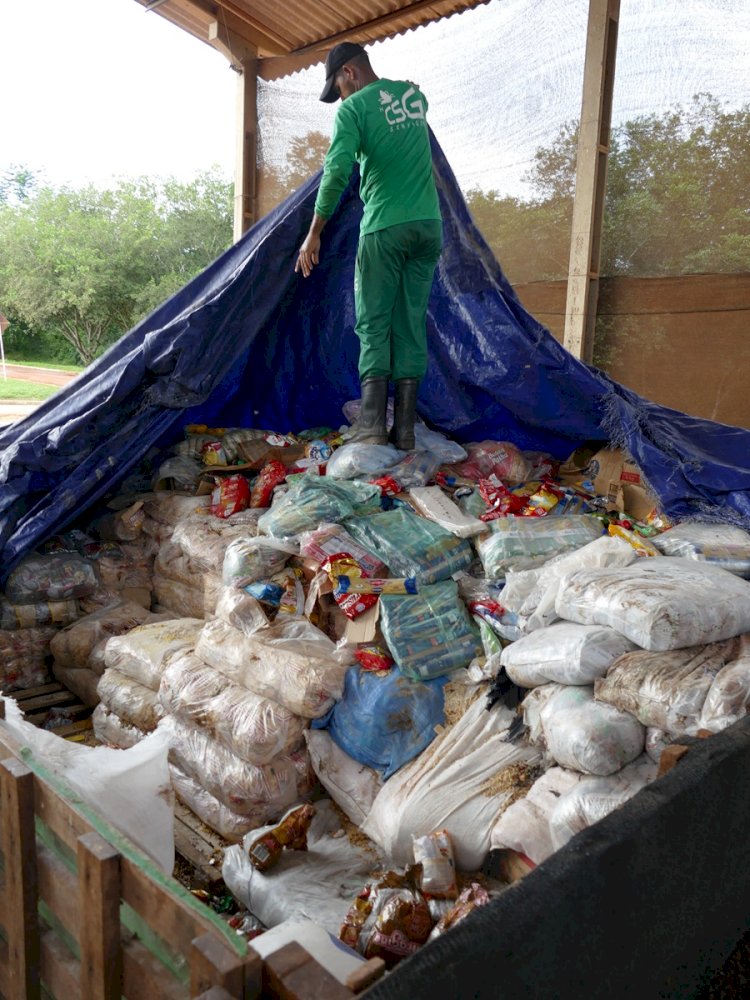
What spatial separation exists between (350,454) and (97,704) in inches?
66.5

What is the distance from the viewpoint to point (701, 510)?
3000 mm

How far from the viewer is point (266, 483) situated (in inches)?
149

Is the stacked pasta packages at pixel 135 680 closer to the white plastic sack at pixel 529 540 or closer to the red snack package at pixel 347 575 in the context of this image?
the red snack package at pixel 347 575

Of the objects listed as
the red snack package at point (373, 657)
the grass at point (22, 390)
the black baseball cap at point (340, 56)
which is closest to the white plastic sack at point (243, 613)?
the red snack package at point (373, 657)

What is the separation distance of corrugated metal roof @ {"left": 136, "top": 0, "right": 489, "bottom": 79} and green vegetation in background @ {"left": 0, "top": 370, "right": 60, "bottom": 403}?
333 inches

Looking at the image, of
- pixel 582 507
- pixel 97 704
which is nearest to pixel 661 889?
pixel 582 507

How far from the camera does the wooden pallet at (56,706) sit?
3.36 meters

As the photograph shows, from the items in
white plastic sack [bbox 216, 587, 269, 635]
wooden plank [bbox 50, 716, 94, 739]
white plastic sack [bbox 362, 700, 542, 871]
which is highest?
white plastic sack [bbox 216, 587, 269, 635]

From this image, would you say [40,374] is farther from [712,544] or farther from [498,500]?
[712,544]

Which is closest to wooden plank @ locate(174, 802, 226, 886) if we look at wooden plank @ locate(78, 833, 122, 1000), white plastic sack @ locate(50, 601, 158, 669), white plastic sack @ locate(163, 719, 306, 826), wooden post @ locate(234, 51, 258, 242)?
white plastic sack @ locate(163, 719, 306, 826)

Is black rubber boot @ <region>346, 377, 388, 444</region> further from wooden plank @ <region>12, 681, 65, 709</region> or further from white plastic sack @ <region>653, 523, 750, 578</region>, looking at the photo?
wooden plank @ <region>12, 681, 65, 709</region>

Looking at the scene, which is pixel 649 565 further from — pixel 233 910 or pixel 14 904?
pixel 14 904

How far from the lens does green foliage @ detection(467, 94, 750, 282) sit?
4.40 meters

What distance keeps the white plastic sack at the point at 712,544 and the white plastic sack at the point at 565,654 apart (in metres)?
0.66
